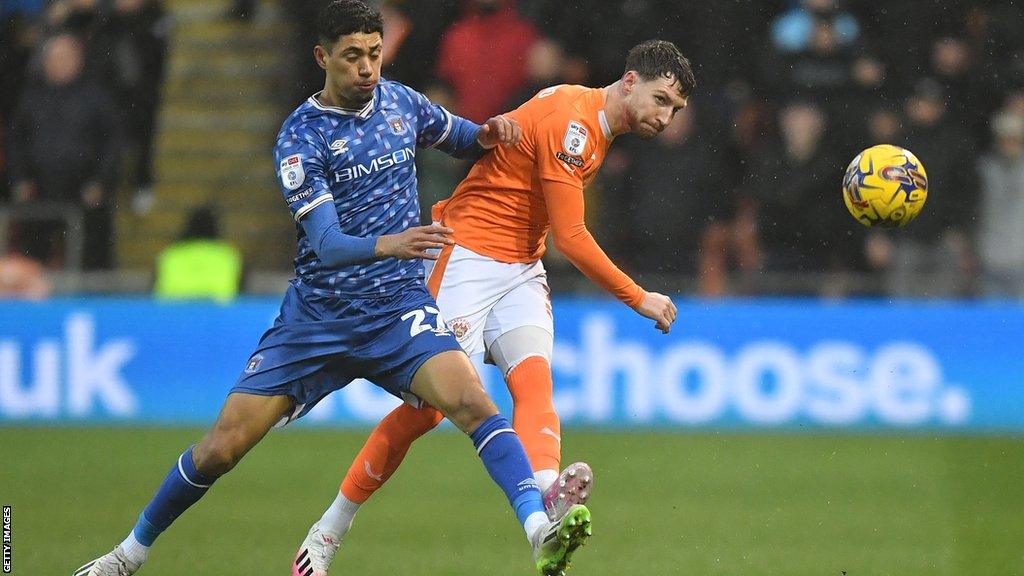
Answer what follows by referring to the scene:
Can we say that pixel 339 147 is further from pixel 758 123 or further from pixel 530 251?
pixel 758 123

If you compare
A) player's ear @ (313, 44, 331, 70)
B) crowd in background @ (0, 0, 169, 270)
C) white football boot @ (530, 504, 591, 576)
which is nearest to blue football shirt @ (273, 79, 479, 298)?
player's ear @ (313, 44, 331, 70)

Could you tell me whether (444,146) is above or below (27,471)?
above

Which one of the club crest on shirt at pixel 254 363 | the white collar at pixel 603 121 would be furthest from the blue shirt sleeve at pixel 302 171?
the white collar at pixel 603 121

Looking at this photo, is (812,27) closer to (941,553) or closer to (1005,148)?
(1005,148)

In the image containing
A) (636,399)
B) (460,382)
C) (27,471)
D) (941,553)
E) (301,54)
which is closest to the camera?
(460,382)

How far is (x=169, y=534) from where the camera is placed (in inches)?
301

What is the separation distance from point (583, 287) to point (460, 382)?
259 inches

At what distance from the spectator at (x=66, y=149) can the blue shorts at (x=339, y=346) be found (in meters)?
7.27

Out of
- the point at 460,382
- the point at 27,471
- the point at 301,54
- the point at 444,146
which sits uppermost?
the point at 301,54

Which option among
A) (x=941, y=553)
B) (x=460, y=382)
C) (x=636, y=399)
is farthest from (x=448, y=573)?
(x=636, y=399)

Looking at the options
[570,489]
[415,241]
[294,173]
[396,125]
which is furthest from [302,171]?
[570,489]

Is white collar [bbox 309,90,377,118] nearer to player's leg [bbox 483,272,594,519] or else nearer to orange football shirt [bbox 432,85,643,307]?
orange football shirt [bbox 432,85,643,307]

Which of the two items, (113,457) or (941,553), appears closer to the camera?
(941,553)

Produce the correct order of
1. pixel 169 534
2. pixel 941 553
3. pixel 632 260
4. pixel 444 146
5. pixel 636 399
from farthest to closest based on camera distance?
pixel 632 260
pixel 636 399
pixel 169 534
pixel 941 553
pixel 444 146
